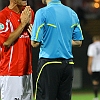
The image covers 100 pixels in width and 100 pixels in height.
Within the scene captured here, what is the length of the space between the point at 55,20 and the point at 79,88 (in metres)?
11.9

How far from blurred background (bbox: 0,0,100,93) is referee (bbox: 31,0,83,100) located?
382 inches

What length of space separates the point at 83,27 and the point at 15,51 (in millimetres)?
14248

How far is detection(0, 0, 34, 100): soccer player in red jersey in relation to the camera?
23.1ft

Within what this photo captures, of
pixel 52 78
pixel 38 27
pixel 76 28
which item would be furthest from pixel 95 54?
pixel 38 27

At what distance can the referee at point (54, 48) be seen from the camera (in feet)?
22.0

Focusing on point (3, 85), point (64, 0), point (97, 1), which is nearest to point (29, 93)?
point (3, 85)

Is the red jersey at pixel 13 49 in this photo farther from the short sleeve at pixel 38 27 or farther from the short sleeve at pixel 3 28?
the short sleeve at pixel 38 27

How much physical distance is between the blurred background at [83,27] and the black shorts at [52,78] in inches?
382

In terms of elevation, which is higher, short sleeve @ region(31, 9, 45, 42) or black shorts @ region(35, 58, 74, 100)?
short sleeve @ region(31, 9, 45, 42)

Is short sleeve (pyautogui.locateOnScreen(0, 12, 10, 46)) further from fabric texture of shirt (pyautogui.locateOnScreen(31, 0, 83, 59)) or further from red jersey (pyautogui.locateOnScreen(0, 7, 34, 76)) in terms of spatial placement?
fabric texture of shirt (pyautogui.locateOnScreen(31, 0, 83, 59))

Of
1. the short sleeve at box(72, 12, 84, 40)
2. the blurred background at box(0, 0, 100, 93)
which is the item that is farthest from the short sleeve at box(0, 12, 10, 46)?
the blurred background at box(0, 0, 100, 93)

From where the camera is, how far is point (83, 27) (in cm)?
2122

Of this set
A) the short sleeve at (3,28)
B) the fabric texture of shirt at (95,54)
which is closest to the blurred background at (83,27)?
the fabric texture of shirt at (95,54)

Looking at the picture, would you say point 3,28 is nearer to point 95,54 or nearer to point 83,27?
point 95,54
